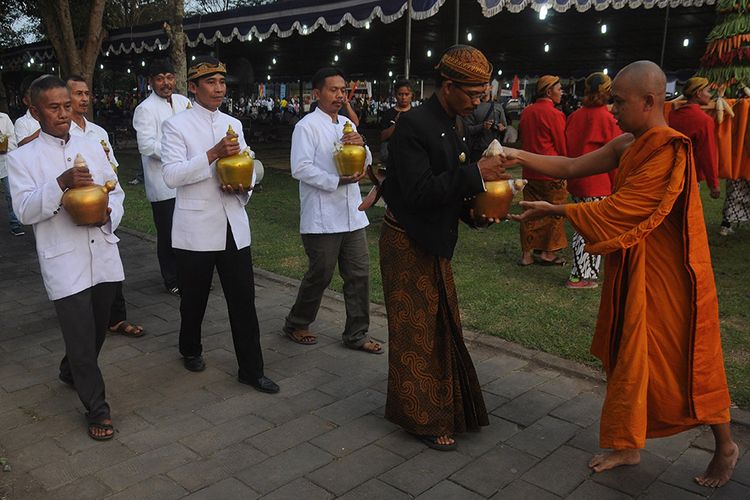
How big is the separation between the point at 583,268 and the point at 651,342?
10.9ft

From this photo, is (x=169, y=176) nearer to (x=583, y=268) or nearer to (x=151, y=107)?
(x=151, y=107)

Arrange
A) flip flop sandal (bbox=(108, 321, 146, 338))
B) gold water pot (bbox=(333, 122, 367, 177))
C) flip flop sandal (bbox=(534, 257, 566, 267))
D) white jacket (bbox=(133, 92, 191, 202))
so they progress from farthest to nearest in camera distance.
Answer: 1. flip flop sandal (bbox=(534, 257, 566, 267))
2. white jacket (bbox=(133, 92, 191, 202))
3. flip flop sandal (bbox=(108, 321, 146, 338))
4. gold water pot (bbox=(333, 122, 367, 177))

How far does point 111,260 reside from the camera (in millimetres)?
3596

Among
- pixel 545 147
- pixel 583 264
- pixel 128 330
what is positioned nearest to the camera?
pixel 128 330

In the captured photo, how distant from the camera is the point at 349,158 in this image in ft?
14.5

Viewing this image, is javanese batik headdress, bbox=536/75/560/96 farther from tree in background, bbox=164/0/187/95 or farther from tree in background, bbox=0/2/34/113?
tree in background, bbox=0/2/34/113

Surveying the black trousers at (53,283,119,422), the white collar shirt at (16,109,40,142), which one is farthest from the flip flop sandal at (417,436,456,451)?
the white collar shirt at (16,109,40,142)

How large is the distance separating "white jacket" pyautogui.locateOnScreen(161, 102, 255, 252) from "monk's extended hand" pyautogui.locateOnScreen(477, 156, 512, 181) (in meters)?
1.71

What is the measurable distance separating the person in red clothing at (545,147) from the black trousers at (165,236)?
3.60 m

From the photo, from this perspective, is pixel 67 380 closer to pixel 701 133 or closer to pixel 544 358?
pixel 544 358

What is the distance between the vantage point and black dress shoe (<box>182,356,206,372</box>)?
446cm

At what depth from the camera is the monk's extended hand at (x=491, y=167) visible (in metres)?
3.02

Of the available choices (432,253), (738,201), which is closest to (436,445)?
(432,253)

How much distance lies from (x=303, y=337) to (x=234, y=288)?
1062 mm
